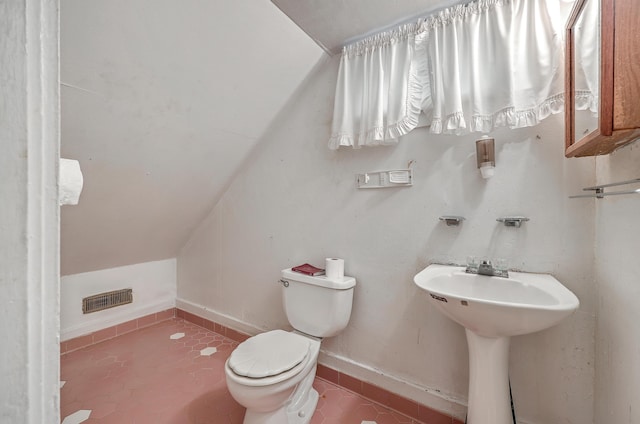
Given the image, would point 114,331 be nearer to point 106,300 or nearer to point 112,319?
point 112,319

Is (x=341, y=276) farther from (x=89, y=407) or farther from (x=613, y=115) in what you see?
(x=89, y=407)

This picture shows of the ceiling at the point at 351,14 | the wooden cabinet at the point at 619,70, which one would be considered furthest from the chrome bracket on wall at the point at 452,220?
the ceiling at the point at 351,14

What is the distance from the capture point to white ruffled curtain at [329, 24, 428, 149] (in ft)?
4.64

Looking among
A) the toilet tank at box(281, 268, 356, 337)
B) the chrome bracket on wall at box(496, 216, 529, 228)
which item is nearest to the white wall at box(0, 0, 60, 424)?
the toilet tank at box(281, 268, 356, 337)

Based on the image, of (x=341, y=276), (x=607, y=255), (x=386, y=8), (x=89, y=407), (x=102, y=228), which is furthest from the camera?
(x=102, y=228)

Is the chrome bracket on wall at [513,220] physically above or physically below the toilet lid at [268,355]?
above

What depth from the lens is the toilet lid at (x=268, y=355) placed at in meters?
1.18

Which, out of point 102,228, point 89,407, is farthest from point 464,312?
point 102,228

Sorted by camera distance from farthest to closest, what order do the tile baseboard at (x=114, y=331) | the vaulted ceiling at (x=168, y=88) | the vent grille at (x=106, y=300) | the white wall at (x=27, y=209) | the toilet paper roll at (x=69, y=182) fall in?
1. the vent grille at (x=106, y=300)
2. the tile baseboard at (x=114, y=331)
3. the vaulted ceiling at (x=168, y=88)
4. the toilet paper roll at (x=69, y=182)
5. the white wall at (x=27, y=209)

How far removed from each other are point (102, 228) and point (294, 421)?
5.81 feet

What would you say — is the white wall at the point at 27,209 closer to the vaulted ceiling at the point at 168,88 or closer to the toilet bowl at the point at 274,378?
the toilet bowl at the point at 274,378

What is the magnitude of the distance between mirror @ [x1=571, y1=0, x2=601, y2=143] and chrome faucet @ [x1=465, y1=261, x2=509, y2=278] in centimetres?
58

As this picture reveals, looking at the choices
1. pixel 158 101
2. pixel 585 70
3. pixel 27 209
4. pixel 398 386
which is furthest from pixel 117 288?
pixel 585 70

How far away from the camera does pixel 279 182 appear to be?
1.98 m
